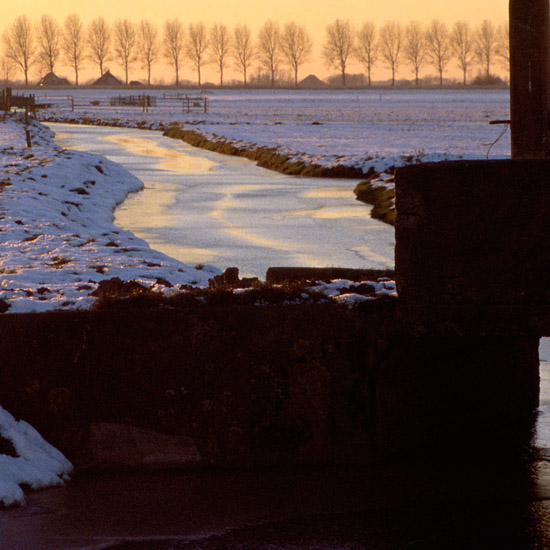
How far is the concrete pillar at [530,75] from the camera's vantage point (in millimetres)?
5688

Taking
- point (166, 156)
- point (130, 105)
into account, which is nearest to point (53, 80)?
point (130, 105)

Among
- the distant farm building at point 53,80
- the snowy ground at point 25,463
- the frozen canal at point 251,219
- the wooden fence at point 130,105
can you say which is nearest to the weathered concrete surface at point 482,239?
the snowy ground at point 25,463

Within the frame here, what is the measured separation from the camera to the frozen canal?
12013mm

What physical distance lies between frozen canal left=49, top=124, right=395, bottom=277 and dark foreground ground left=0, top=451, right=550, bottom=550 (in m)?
5.73

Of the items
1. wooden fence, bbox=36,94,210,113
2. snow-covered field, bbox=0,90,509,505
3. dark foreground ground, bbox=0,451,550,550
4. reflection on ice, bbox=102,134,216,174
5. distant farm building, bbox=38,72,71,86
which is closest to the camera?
dark foreground ground, bbox=0,451,550,550

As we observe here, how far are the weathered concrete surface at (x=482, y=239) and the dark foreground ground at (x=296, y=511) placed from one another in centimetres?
89

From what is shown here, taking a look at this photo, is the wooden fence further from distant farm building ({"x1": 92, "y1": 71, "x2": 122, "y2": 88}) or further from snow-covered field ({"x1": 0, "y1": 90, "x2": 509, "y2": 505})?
distant farm building ({"x1": 92, "y1": 71, "x2": 122, "y2": 88})

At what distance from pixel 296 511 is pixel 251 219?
11.5 meters

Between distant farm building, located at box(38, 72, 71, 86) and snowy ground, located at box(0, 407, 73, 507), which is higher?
distant farm building, located at box(38, 72, 71, 86)

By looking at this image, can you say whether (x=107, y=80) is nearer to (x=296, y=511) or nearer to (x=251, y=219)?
(x=251, y=219)

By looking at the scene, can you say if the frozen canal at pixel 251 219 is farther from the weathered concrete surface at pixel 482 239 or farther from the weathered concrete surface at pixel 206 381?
the weathered concrete surface at pixel 482 239

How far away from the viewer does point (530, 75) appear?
5.73 m

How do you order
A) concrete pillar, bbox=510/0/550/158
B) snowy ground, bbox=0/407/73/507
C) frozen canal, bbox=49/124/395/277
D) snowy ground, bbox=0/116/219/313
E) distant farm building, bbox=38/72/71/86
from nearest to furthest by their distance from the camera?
snowy ground, bbox=0/407/73/507 → concrete pillar, bbox=510/0/550/158 → snowy ground, bbox=0/116/219/313 → frozen canal, bbox=49/124/395/277 → distant farm building, bbox=38/72/71/86

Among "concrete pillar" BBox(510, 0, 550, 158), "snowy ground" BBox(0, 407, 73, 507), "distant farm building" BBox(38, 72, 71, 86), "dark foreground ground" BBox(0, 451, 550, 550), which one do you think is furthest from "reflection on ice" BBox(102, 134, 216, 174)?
"distant farm building" BBox(38, 72, 71, 86)
